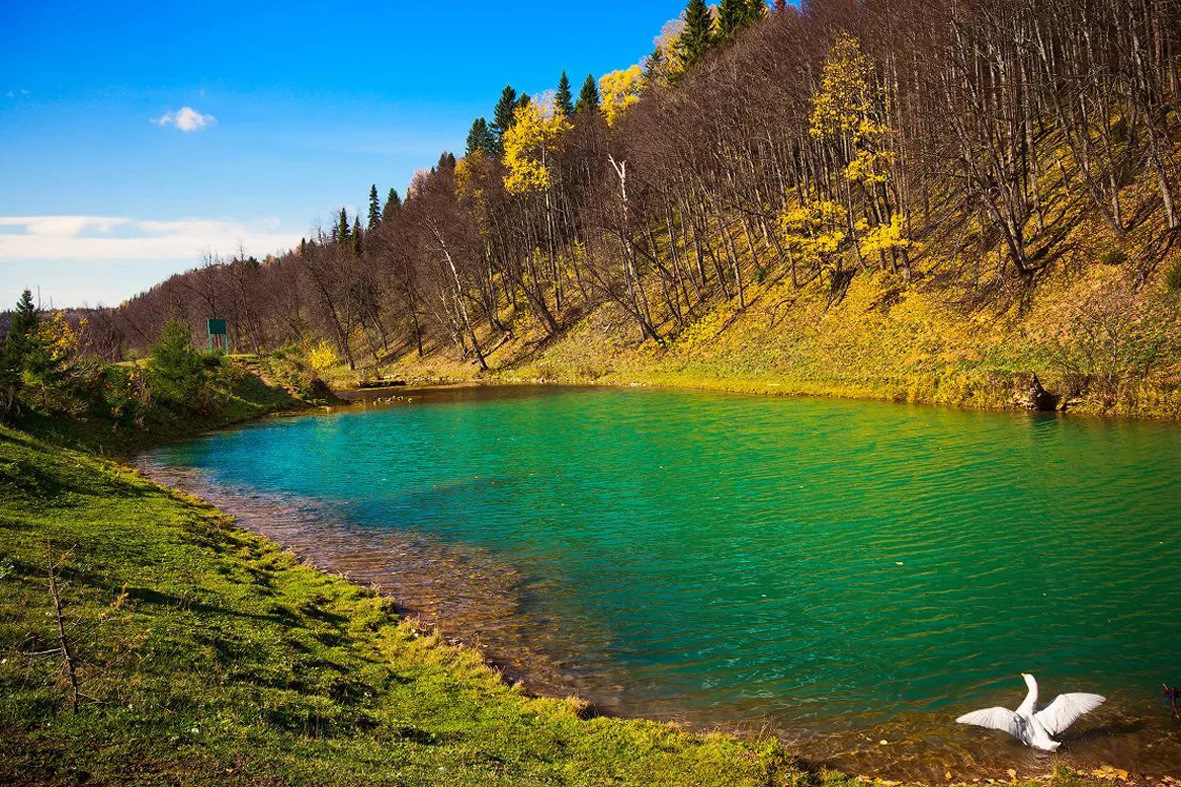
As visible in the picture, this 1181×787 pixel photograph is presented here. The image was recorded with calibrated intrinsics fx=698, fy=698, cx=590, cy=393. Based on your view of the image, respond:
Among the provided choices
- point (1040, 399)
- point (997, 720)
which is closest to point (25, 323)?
point (997, 720)

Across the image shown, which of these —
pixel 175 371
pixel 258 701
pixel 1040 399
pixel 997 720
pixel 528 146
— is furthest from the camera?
pixel 528 146

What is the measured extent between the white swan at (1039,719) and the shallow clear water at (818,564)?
0.18 metres

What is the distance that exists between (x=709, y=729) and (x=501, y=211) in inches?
2898

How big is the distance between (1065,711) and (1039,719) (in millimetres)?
257

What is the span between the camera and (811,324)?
43.8 metres

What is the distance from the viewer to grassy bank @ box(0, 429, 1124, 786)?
565cm

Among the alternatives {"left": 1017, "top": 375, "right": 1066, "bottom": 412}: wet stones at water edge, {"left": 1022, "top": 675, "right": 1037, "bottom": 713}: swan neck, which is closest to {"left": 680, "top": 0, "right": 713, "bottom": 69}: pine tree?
{"left": 1017, "top": 375, "right": 1066, "bottom": 412}: wet stones at water edge

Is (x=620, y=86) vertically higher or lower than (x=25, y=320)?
higher

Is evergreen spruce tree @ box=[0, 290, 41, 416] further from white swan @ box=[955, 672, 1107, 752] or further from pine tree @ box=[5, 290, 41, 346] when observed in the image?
white swan @ box=[955, 672, 1107, 752]

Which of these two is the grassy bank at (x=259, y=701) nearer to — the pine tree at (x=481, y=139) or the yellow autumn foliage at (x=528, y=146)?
the yellow autumn foliage at (x=528, y=146)

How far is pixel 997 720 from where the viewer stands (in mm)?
7145

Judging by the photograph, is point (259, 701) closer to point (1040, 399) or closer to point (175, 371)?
point (1040, 399)

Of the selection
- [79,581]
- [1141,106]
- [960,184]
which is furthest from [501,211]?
[79,581]

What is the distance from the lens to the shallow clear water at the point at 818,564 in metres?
8.19
